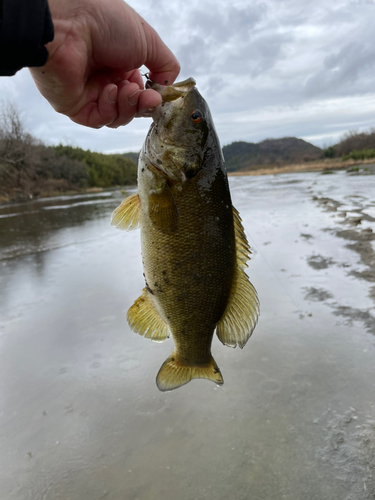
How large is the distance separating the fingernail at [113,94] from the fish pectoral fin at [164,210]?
742mm

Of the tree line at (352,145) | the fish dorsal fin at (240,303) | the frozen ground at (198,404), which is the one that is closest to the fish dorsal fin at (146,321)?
the fish dorsal fin at (240,303)

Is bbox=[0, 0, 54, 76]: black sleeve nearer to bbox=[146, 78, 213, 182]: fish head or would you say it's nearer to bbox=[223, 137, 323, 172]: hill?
bbox=[146, 78, 213, 182]: fish head

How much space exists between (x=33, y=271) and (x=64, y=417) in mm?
4927

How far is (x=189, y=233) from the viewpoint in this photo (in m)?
1.59

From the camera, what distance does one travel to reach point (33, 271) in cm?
711

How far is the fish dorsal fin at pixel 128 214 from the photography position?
5.82ft

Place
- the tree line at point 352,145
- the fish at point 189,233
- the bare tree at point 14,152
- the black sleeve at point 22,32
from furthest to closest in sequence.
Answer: the tree line at point 352,145, the bare tree at point 14,152, the fish at point 189,233, the black sleeve at point 22,32

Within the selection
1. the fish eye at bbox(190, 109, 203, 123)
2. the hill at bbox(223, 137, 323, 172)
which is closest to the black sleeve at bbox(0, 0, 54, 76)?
the fish eye at bbox(190, 109, 203, 123)

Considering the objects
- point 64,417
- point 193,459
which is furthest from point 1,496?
point 193,459

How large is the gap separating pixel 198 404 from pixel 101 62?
2.64 m

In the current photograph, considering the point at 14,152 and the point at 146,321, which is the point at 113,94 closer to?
the point at 146,321

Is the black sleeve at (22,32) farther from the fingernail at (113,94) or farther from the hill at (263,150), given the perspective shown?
the hill at (263,150)

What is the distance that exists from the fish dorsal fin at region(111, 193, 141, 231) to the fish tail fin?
2.63ft

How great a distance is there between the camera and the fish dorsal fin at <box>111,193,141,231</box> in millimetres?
1774
